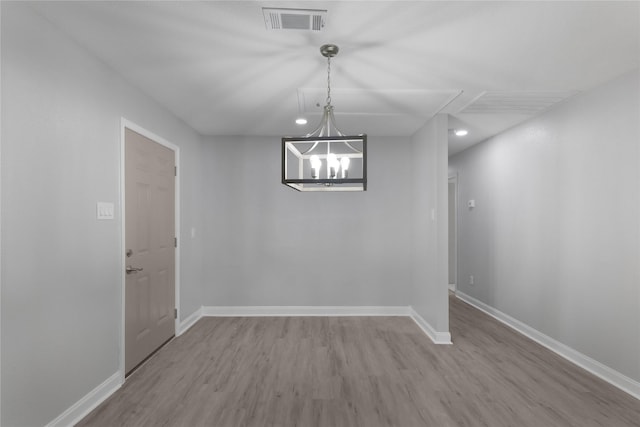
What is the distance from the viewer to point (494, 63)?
98.5 inches

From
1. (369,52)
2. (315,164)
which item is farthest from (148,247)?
(369,52)

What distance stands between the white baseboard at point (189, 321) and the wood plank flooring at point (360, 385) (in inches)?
3.5

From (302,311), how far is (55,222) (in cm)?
322

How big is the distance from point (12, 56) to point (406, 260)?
4351 mm

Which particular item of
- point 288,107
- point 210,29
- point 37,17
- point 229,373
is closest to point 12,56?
point 37,17

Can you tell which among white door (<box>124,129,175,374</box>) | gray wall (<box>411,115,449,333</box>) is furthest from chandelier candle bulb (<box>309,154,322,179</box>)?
gray wall (<box>411,115,449,333</box>)

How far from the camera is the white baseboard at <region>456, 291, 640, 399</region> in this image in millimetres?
2617

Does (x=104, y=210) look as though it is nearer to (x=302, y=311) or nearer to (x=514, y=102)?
(x=302, y=311)

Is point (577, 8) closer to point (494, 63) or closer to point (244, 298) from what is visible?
point (494, 63)

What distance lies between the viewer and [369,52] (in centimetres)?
234

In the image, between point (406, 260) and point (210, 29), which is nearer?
point (210, 29)

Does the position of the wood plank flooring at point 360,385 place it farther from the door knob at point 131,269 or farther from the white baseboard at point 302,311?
the door knob at point 131,269

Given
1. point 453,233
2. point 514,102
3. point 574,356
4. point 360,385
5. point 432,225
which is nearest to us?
point 360,385

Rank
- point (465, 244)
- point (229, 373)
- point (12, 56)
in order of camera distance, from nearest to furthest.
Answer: point (12, 56)
point (229, 373)
point (465, 244)
